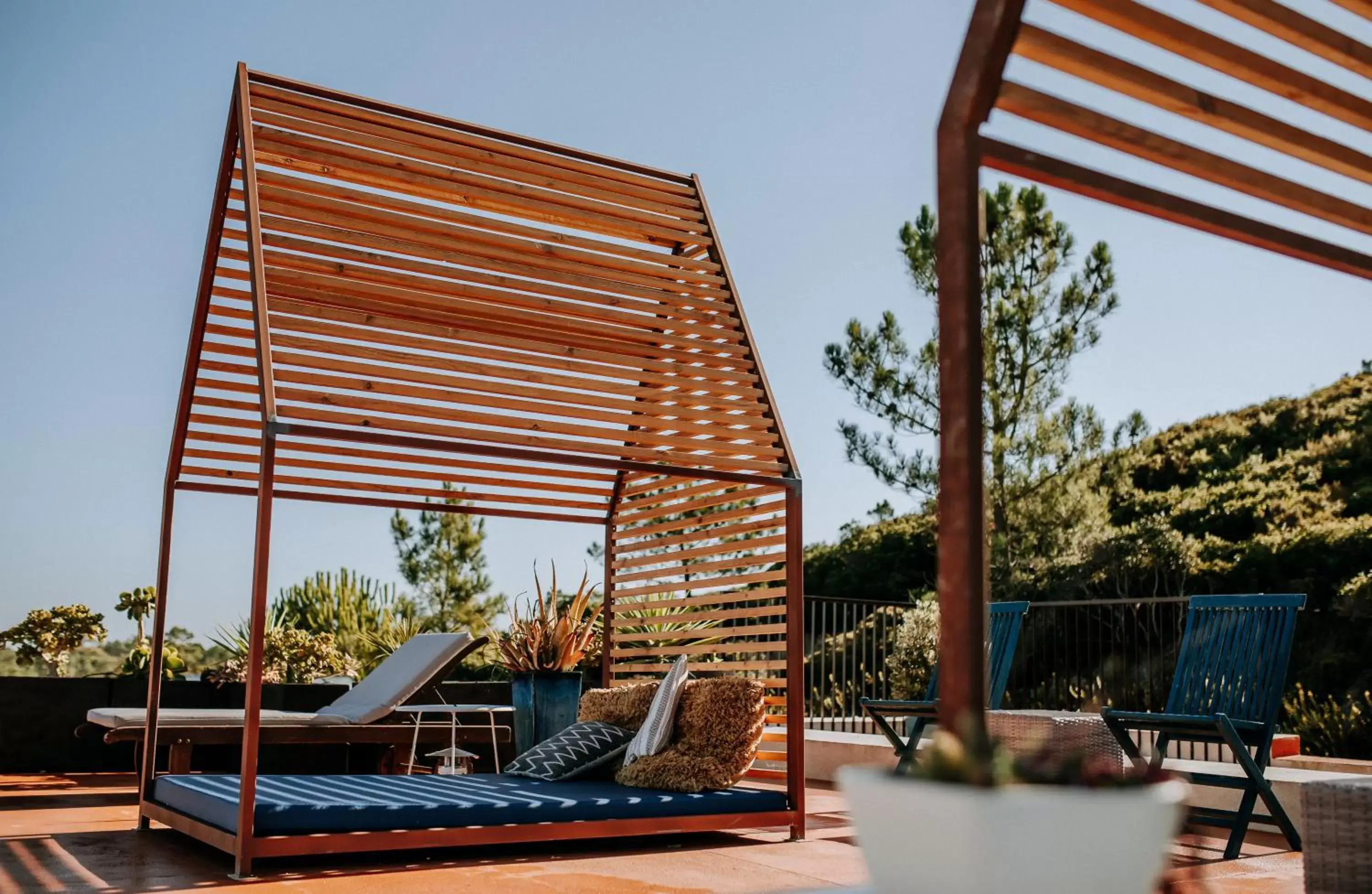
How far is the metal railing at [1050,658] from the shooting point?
9.33 metres

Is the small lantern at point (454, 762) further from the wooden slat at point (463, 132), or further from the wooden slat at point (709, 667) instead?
the wooden slat at point (463, 132)

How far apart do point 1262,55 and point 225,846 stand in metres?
4.35

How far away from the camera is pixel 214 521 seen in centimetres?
1673

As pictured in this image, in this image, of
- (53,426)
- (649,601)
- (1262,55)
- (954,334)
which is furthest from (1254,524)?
(53,426)

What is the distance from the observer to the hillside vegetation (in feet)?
43.5

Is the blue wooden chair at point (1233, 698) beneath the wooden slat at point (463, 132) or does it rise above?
beneath

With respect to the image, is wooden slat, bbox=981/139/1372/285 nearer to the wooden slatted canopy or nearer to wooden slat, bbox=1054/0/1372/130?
the wooden slatted canopy

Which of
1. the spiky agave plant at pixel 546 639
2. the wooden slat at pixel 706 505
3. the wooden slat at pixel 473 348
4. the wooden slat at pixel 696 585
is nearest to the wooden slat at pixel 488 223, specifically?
the wooden slat at pixel 473 348

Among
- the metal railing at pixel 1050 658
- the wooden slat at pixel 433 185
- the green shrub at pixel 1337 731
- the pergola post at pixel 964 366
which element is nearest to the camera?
the pergola post at pixel 964 366

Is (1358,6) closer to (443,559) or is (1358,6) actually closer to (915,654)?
(915,654)

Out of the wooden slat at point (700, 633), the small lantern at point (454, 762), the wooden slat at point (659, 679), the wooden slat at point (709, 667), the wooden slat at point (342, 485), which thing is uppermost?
the wooden slat at point (342, 485)

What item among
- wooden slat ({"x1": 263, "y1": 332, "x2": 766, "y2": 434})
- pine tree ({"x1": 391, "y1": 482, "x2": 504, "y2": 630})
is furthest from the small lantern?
pine tree ({"x1": 391, "y1": 482, "x2": 504, "y2": 630})

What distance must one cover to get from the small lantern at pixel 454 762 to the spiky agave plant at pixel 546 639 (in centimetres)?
59

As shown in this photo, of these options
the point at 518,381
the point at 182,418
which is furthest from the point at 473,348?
the point at 182,418
